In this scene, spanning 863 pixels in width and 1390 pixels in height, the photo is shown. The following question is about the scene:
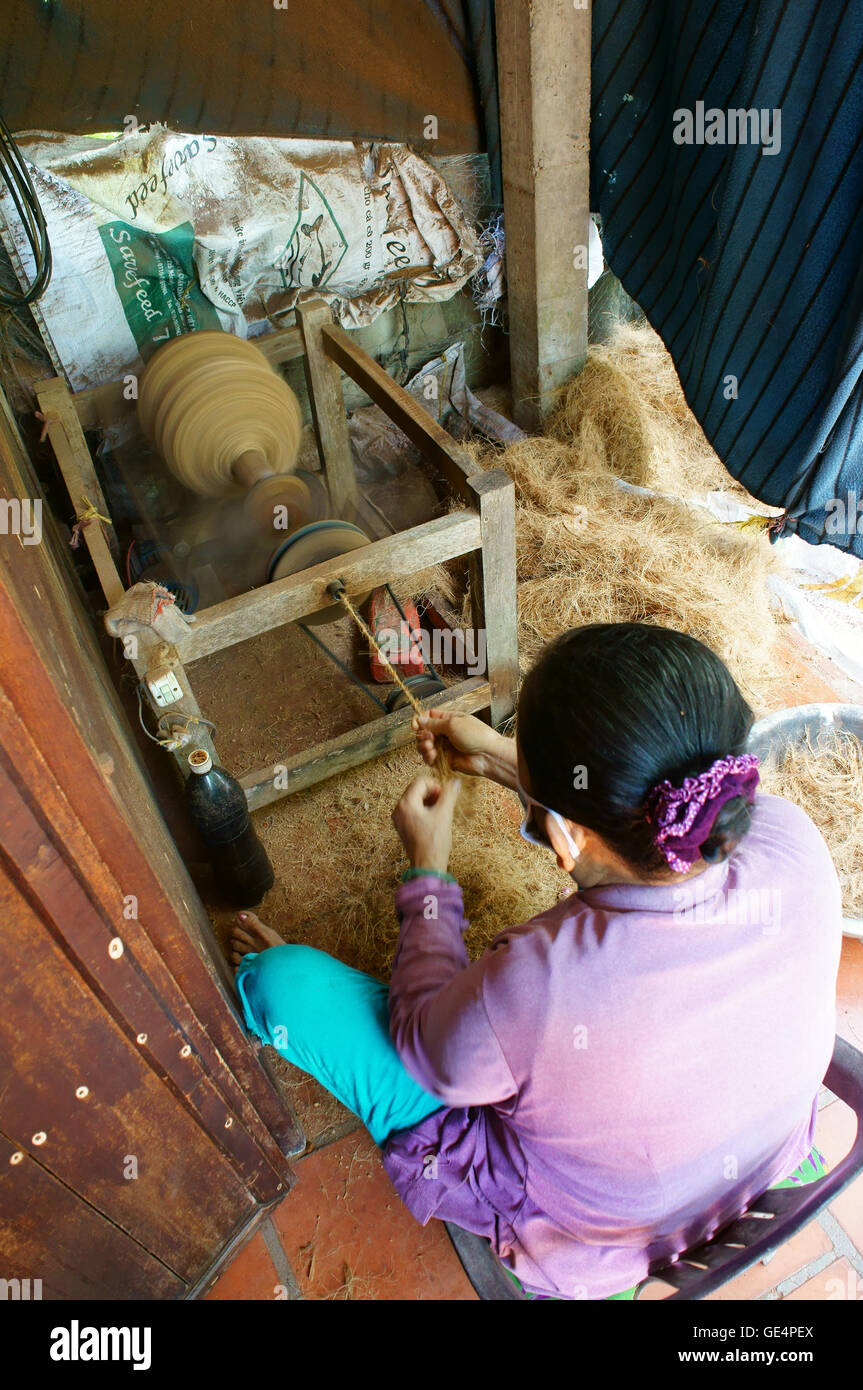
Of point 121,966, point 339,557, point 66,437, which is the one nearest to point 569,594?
point 339,557

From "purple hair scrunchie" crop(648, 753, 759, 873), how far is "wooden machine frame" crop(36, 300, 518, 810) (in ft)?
4.22

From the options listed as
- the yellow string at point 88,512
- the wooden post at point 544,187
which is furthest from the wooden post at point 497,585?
the wooden post at point 544,187

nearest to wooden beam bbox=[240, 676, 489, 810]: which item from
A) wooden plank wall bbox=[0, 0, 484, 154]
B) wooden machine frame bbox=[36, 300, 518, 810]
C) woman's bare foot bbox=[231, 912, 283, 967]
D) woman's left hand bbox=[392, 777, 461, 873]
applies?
wooden machine frame bbox=[36, 300, 518, 810]

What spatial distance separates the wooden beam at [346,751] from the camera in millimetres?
2533

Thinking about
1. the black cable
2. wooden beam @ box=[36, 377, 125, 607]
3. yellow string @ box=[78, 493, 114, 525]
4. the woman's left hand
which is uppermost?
the black cable

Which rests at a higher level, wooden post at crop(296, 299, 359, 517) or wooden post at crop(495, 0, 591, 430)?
wooden post at crop(495, 0, 591, 430)

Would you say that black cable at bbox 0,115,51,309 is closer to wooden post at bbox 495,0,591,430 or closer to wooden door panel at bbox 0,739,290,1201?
wooden post at bbox 495,0,591,430

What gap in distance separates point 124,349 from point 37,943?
2985 mm

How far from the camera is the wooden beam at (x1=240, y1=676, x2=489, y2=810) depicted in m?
2.53

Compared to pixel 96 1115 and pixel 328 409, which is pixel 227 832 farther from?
pixel 328 409

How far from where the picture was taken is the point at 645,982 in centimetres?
114

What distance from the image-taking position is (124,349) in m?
3.42

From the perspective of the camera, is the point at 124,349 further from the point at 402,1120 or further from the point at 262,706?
the point at 402,1120
